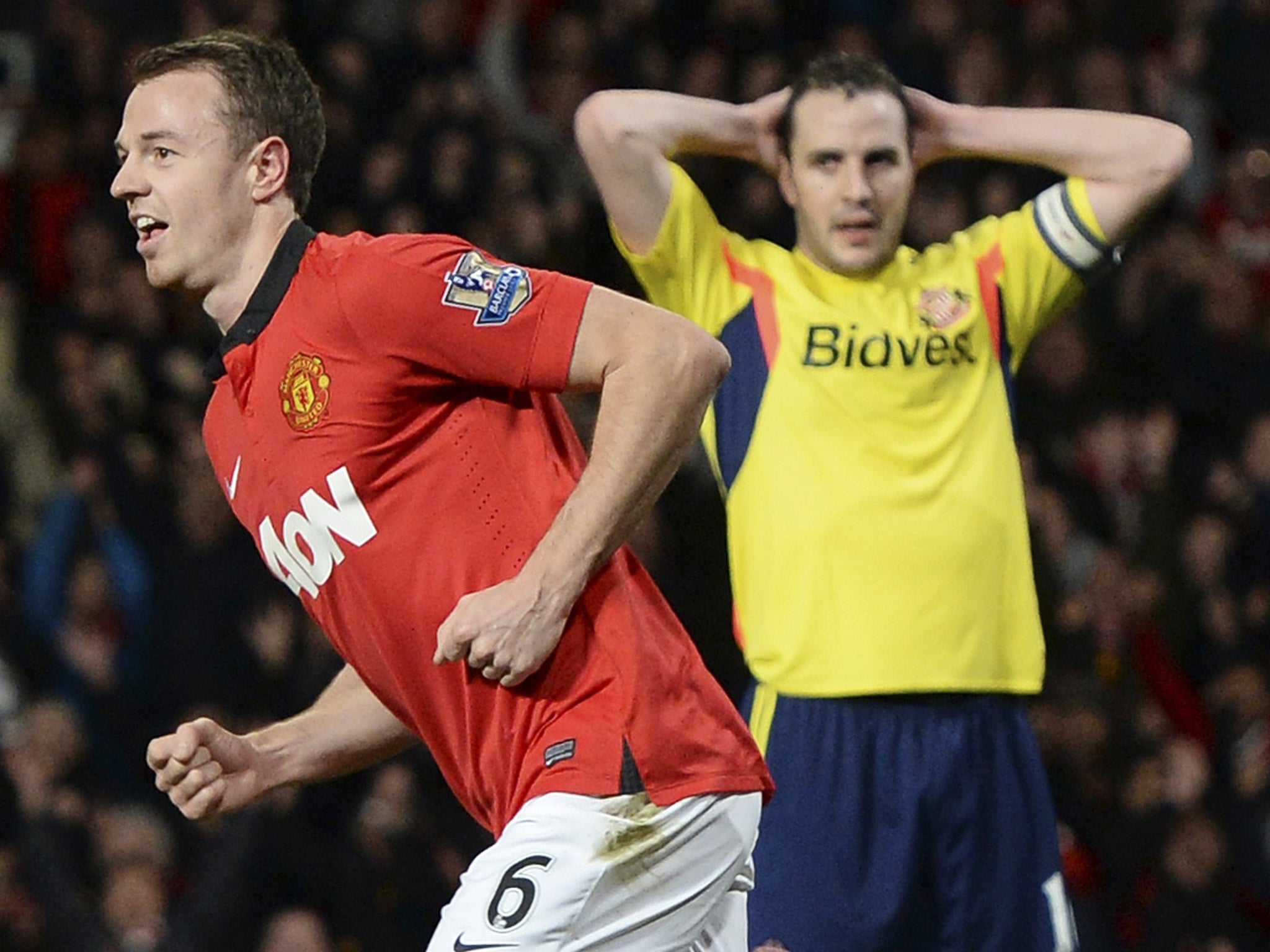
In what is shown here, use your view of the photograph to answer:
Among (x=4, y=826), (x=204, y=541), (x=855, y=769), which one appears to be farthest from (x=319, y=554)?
(x=204, y=541)

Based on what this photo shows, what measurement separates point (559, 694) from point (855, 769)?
132 centimetres

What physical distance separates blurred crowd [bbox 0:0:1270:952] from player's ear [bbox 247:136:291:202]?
13.0 feet

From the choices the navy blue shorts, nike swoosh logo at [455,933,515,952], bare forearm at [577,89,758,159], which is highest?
bare forearm at [577,89,758,159]

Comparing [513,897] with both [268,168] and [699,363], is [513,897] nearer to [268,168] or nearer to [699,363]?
[699,363]

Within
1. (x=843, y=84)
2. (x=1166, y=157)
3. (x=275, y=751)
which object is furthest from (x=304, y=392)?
(x=1166, y=157)

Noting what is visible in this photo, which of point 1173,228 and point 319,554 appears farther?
point 1173,228

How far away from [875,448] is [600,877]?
161cm

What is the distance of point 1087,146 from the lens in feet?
16.6

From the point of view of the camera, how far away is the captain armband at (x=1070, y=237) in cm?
495

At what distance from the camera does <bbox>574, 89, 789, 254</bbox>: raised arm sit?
16.0 feet

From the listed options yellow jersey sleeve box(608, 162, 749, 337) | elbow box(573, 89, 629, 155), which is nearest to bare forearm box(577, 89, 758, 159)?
elbow box(573, 89, 629, 155)

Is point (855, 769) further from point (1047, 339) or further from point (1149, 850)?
point (1047, 339)

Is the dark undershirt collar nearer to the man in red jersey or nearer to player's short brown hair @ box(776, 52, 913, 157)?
the man in red jersey

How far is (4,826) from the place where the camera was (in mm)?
7484
